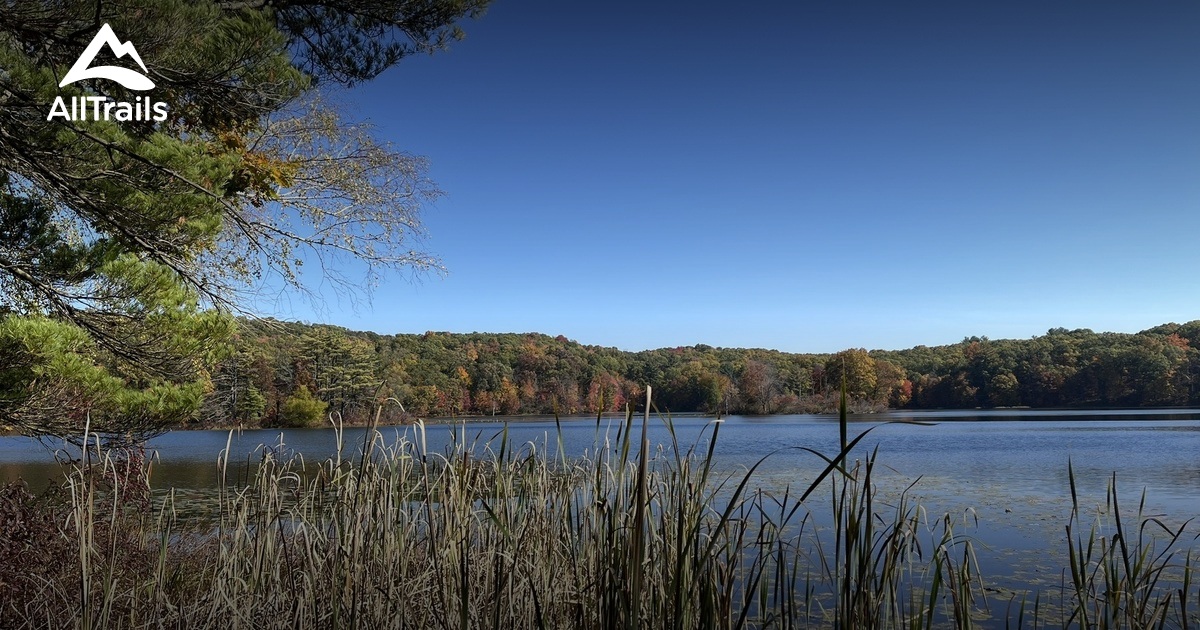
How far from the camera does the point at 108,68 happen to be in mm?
4734

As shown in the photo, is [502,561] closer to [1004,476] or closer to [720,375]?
[1004,476]

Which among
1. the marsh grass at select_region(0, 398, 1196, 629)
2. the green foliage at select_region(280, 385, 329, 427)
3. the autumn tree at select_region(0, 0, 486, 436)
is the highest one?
the autumn tree at select_region(0, 0, 486, 436)

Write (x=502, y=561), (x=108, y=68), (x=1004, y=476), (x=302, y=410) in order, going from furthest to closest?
(x=302, y=410) → (x=1004, y=476) → (x=108, y=68) → (x=502, y=561)

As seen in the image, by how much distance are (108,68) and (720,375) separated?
197 ft

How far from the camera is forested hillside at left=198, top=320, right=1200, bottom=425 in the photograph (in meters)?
50.0

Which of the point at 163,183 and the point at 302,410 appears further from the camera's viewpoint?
the point at 302,410

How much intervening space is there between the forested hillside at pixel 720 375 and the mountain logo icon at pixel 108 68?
37657mm

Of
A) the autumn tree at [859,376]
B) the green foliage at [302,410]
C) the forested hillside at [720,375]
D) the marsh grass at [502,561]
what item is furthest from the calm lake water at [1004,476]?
the autumn tree at [859,376]

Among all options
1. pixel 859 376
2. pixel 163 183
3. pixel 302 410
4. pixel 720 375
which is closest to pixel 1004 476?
pixel 163 183

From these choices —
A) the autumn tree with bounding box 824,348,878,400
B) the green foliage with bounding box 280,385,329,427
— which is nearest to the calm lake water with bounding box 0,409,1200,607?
the green foliage with bounding box 280,385,329,427

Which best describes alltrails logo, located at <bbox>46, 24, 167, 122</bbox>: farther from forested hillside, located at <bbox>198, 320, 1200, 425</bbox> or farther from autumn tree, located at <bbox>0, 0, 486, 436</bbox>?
forested hillside, located at <bbox>198, 320, 1200, 425</bbox>

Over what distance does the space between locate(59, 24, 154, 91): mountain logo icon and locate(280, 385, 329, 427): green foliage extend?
46.7 m

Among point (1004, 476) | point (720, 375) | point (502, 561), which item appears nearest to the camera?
point (502, 561)

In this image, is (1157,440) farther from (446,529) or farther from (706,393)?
(706,393)
